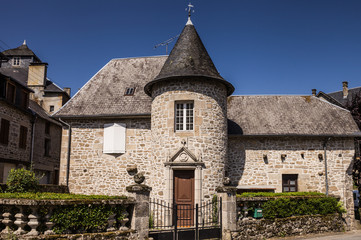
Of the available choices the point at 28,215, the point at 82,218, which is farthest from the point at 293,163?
the point at 28,215

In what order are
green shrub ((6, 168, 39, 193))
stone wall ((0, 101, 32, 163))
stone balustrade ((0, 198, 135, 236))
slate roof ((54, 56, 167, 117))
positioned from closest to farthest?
stone balustrade ((0, 198, 135, 236))
green shrub ((6, 168, 39, 193))
slate roof ((54, 56, 167, 117))
stone wall ((0, 101, 32, 163))

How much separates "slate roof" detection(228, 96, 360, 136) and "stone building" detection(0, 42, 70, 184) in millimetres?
9591

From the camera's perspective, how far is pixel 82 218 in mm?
7367

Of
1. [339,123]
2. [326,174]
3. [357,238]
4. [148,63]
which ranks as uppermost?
[148,63]

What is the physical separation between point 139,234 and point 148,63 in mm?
10985

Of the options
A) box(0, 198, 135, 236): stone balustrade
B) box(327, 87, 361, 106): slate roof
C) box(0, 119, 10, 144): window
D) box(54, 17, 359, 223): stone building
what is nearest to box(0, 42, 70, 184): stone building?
box(0, 119, 10, 144): window

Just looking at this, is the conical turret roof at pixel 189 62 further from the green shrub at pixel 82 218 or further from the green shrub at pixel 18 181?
the green shrub at pixel 82 218

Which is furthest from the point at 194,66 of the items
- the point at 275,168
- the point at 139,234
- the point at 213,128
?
the point at 139,234

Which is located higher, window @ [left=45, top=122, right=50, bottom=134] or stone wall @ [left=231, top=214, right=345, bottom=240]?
window @ [left=45, top=122, right=50, bottom=134]

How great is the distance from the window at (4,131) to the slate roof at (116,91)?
360 centimetres

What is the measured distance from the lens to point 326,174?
48.6ft

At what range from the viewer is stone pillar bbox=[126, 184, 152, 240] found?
322 inches

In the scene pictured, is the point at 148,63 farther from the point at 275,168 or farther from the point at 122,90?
the point at 275,168

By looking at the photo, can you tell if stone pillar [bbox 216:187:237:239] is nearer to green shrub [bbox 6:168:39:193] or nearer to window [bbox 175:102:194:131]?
window [bbox 175:102:194:131]
